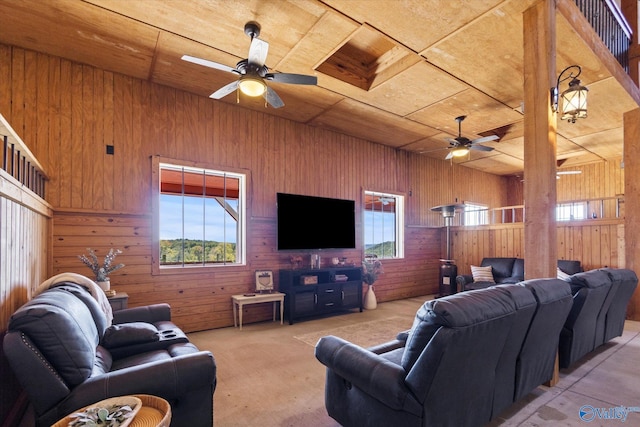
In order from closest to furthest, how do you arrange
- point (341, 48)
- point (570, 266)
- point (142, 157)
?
point (341, 48) < point (142, 157) < point (570, 266)

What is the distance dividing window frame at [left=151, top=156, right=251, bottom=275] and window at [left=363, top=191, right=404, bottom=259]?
9.07ft

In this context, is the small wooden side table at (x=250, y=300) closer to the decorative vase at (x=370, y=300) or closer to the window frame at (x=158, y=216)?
the window frame at (x=158, y=216)

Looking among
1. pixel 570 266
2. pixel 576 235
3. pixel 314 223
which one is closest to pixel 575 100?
pixel 314 223

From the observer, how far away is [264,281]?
491 cm

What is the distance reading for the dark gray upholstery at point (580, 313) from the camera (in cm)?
290

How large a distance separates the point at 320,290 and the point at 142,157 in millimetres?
3150

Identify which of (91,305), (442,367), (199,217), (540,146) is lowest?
(442,367)

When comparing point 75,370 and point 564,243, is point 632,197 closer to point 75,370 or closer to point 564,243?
point 564,243

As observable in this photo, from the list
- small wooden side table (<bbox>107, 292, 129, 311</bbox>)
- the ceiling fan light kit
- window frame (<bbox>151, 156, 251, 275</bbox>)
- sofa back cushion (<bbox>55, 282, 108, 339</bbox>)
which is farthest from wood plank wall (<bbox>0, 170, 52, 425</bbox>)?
the ceiling fan light kit

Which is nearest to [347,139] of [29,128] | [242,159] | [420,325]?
[242,159]

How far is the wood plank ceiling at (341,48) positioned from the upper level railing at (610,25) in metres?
0.53

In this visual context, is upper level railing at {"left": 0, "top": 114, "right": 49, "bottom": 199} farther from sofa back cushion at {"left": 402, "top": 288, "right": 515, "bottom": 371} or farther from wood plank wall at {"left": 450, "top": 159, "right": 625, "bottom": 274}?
wood plank wall at {"left": 450, "top": 159, "right": 625, "bottom": 274}

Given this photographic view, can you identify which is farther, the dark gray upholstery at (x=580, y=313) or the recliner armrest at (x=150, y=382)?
the dark gray upholstery at (x=580, y=313)

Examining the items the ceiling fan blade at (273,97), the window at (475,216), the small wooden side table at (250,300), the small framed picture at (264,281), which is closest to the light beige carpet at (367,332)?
the small wooden side table at (250,300)
